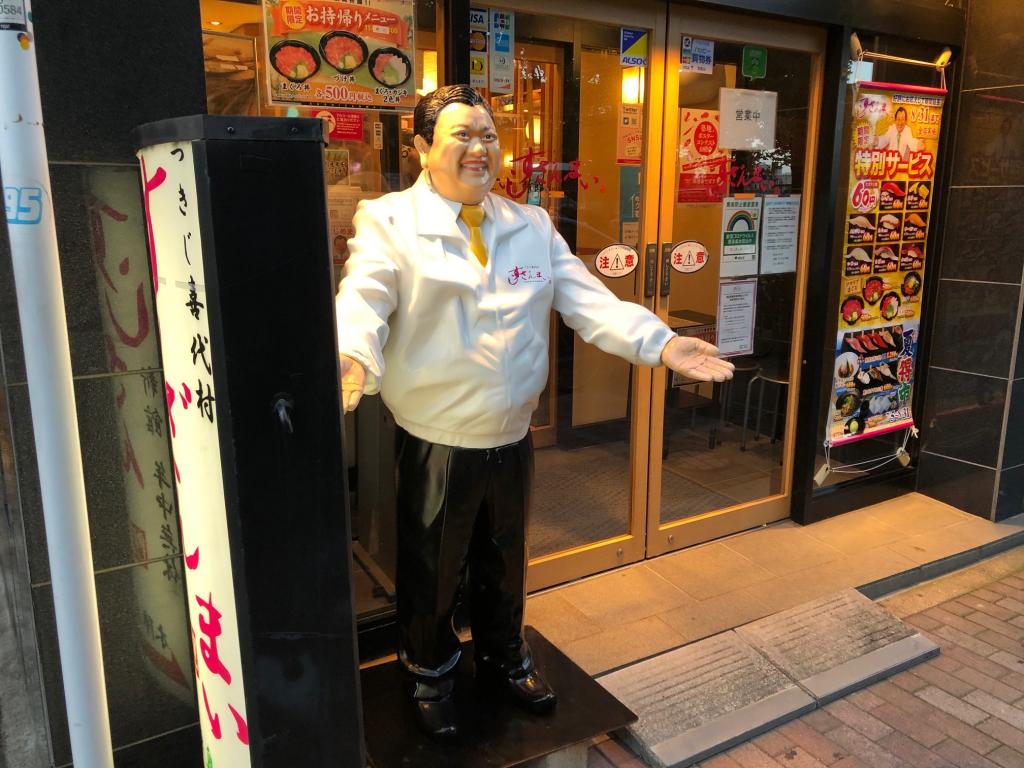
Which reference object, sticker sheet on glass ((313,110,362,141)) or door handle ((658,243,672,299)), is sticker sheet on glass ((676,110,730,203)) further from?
sticker sheet on glass ((313,110,362,141))

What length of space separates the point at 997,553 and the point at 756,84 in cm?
279

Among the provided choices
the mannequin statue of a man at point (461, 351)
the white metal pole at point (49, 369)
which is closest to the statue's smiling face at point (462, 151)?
the mannequin statue of a man at point (461, 351)

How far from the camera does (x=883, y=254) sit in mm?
4508

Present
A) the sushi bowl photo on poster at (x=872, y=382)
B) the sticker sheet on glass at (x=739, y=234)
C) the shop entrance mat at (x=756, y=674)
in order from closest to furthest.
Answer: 1. the shop entrance mat at (x=756, y=674)
2. the sticker sheet on glass at (x=739, y=234)
3. the sushi bowl photo on poster at (x=872, y=382)

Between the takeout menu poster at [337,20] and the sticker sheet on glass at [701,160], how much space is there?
153 centimetres

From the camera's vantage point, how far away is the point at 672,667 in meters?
3.27

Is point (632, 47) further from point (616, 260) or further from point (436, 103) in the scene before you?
point (436, 103)

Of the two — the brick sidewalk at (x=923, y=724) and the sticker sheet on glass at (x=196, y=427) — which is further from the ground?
the sticker sheet on glass at (x=196, y=427)

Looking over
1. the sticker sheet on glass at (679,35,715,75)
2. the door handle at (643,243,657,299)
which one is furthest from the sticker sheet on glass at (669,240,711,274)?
the sticker sheet on glass at (679,35,715,75)

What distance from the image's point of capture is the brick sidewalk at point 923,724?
9.32 ft

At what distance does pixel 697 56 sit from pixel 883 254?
160cm

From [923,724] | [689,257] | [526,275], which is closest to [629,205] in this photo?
[689,257]

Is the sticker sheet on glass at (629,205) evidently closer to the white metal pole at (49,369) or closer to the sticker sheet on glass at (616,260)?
the sticker sheet on glass at (616,260)

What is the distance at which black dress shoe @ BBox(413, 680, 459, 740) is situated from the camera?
103 inches
